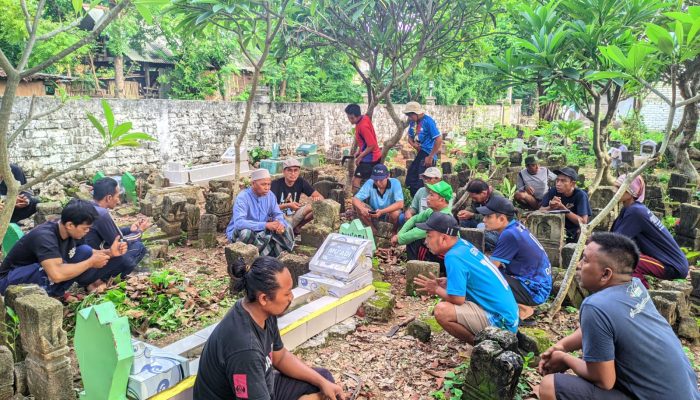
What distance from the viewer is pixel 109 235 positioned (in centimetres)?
518

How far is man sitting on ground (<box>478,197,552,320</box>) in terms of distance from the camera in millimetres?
4375

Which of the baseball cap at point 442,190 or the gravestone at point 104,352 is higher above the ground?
the baseball cap at point 442,190

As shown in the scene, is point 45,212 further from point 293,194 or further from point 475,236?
point 475,236

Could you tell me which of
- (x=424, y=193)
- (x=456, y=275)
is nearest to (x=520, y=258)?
(x=456, y=275)

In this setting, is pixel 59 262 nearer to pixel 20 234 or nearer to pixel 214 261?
pixel 20 234

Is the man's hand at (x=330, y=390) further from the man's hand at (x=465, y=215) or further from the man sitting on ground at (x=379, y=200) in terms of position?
the man's hand at (x=465, y=215)

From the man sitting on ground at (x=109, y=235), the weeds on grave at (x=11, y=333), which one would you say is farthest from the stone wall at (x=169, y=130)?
the weeds on grave at (x=11, y=333)

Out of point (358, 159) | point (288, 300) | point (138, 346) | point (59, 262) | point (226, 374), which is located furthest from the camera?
point (358, 159)

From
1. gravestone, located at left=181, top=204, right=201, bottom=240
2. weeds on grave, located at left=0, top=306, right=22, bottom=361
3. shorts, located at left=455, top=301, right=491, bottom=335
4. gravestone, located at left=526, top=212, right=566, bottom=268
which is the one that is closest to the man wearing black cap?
gravestone, located at left=526, top=212, right=566, bottom=268

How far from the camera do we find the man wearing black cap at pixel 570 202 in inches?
238

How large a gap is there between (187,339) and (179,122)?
914 cm

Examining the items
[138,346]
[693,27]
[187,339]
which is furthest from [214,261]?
[693,27]

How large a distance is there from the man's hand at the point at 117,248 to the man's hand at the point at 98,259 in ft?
0.44

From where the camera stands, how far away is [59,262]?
4.14 meters
